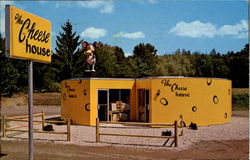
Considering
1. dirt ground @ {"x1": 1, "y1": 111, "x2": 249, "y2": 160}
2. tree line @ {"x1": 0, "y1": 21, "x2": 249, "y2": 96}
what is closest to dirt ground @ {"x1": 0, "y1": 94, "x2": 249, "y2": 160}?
dirt ground @ {"x1": 1, "y1": 111, "x2": 249, "y2": 160}

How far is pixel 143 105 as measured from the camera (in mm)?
17031

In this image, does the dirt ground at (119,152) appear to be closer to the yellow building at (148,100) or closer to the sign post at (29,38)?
the sign post at (29,38)

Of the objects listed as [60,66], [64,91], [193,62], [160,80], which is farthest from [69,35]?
[160,80]

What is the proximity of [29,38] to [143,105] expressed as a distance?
40.8 feet

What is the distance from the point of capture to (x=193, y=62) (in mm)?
54625

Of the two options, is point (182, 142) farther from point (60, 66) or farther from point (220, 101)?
point (60, 66)

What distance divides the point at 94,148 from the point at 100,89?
261 inches

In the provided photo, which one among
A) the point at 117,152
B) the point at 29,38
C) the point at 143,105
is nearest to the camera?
the point at 29,38

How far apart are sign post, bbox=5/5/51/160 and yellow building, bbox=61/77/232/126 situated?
33.1ft

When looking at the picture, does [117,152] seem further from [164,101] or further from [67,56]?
[67,56]

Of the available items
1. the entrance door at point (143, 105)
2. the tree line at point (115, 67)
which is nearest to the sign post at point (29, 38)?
the entrance door at point (143, 105)

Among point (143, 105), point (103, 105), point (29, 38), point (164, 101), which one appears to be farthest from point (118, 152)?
point (143, 105)

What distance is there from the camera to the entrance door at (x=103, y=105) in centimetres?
1648

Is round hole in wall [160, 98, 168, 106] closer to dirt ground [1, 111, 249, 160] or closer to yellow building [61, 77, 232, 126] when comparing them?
yellow building [61, 77, 232, 126]
